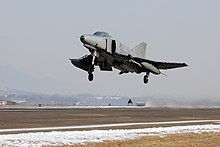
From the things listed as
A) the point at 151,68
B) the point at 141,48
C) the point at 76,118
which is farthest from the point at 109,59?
the point at 141,48

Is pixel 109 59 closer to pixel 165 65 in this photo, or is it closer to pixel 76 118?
A: pixel 165 65

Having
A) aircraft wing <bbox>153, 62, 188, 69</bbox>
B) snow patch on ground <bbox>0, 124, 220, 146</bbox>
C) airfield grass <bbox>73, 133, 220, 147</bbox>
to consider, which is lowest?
airfield grass <bbox>73, 133, 220, 147</bbox>

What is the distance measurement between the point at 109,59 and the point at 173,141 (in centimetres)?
2205

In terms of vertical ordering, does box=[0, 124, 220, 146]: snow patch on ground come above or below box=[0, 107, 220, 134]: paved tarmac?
below

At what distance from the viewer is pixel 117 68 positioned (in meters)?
39.2

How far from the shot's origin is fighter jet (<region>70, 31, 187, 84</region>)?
114 ft

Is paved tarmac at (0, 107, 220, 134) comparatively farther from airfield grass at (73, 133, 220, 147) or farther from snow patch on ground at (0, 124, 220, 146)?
airfield grass at (73, 133, 220, 147)

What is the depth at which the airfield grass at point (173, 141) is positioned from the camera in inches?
577

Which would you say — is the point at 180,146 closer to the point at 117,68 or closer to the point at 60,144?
the point at 60,144

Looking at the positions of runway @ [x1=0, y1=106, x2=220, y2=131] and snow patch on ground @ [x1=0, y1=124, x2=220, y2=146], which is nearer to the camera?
snow patch on ground @ [x1=0, y1=124, x2=220, y2=146]

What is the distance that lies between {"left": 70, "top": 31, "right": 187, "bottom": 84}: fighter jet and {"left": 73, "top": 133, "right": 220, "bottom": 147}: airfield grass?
17605 mm

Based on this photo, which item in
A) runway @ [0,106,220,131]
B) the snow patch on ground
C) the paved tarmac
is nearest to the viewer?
the snow patch on ground

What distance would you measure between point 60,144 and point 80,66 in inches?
1050

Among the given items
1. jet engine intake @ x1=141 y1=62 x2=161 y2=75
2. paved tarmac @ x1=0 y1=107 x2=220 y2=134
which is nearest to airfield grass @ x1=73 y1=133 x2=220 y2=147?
paved tarmac @ x1=0 y1=107 x2=220 y2=134
